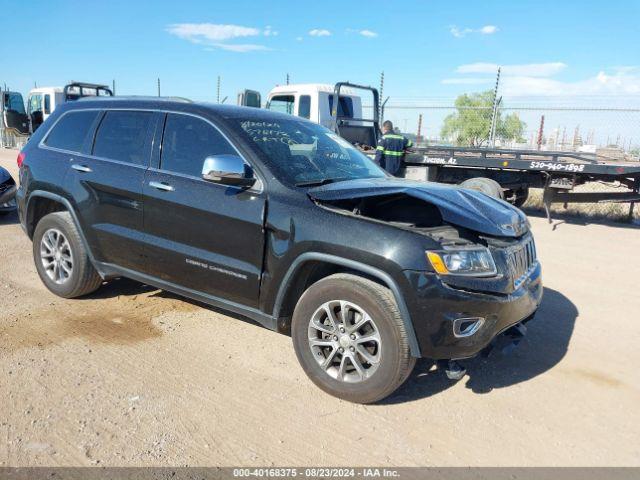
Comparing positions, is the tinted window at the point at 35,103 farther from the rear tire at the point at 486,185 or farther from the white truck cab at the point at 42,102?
the rear tire at the point at 486,185

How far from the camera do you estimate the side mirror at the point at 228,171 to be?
3.50 meters

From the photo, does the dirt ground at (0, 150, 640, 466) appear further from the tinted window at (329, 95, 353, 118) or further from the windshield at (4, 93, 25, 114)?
the windshield at (4, 93, 25, 114)

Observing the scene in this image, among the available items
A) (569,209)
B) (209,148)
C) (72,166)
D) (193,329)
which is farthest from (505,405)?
(569,209)

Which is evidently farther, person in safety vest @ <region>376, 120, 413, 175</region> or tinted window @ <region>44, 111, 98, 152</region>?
person in safety vest @ <region>376, 120, 413, 175</region>

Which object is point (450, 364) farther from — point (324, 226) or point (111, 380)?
point (111, 380)

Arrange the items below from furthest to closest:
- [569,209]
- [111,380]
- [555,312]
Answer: [569,209] → [555,312] → [111,380]

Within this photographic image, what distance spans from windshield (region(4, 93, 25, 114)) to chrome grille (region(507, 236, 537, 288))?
94.0ft

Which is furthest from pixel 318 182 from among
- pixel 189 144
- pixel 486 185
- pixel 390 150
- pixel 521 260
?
pixel 390 150

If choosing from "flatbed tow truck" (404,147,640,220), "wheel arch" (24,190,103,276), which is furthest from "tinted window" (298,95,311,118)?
"wheel arch" (24,190,103,276)

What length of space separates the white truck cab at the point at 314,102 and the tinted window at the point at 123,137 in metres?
8.53

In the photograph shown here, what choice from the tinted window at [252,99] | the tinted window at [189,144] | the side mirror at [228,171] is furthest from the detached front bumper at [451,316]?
the tinted window at [252,99]

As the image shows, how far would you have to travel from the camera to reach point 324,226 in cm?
334

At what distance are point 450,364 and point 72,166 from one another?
3578 millimetres

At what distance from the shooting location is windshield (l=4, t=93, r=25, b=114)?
26497 millimetres
